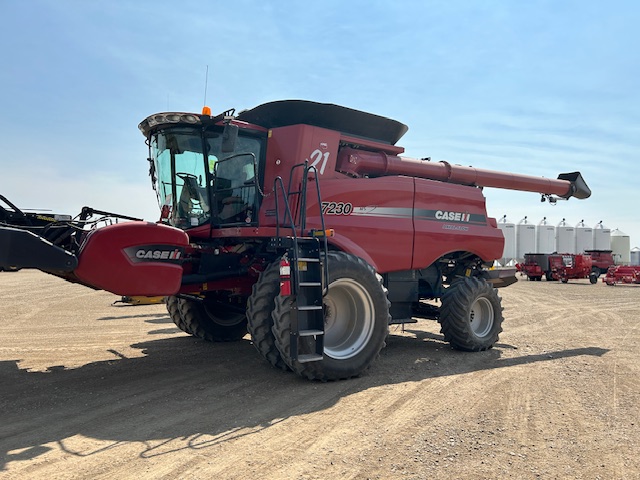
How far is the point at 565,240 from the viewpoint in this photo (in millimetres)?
48938

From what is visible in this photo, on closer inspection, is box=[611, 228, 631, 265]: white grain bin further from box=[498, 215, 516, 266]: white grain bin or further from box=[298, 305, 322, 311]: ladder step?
box=[298, 305, 322, 311]: ladder step

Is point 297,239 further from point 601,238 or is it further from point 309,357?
point 601,238

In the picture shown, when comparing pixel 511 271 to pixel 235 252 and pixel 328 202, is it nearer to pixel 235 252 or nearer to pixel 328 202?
pixel 328 202

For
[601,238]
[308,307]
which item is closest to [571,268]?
[601,238]

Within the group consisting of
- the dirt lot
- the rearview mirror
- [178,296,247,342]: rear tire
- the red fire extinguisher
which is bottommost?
the dirt lot

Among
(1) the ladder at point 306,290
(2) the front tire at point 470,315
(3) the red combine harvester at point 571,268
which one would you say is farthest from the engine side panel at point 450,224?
(3) the red combine harvester at point 571,268

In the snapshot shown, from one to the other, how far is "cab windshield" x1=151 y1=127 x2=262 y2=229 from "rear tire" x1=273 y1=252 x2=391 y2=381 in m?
1.46

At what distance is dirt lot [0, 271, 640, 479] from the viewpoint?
3.35m

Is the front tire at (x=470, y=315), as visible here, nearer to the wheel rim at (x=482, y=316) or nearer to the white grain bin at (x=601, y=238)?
the wheel rim at (x=482, y=316)

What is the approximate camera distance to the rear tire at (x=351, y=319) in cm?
562

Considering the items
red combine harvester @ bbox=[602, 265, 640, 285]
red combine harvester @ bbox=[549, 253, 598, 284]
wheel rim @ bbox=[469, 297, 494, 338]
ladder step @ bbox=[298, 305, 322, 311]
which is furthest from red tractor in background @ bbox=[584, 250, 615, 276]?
ladder step @ bbox=[298, 305, 322, 311]

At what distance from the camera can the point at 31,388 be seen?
5.18 metres

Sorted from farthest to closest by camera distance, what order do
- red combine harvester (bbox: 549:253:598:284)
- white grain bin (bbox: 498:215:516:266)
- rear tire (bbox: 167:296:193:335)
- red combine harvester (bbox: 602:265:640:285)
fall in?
white grain bin (bbox: 498:215:516:266) < red combine harvester (bbox: 549:253:598:284) < red combine harvester (bbox: 602:265:640:285) < rear tire (bbox: 167:296:193:335)

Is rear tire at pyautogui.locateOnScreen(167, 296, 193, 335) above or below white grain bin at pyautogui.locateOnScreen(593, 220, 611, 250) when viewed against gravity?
below
